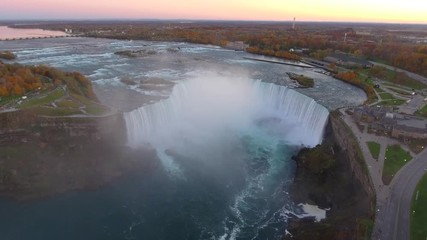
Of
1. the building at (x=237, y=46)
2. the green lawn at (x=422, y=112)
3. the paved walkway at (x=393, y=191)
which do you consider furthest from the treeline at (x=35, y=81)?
the building at (x=237, y=46)

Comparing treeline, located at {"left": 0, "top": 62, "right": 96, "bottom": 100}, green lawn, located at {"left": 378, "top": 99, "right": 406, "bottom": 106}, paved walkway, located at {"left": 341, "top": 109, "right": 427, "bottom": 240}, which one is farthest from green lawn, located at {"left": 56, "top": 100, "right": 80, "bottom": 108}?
green lawn, located at {"left": 378, "top": 99, "right": 406, "bottom": 106}

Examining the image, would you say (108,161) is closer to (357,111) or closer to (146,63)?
(357,111)

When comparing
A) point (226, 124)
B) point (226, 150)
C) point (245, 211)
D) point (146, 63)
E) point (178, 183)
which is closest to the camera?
point (245, 211)

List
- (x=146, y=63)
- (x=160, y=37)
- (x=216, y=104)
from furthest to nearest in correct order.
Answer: (x=160, y=37) < (x=146, y=63) < (x=216, y=104)

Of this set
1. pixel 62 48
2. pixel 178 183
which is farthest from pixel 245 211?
pixel 62 48

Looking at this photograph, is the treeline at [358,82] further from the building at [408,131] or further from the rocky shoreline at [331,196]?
the rocky shoreline at [331,196]

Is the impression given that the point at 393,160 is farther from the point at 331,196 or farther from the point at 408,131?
the point at 408,131
